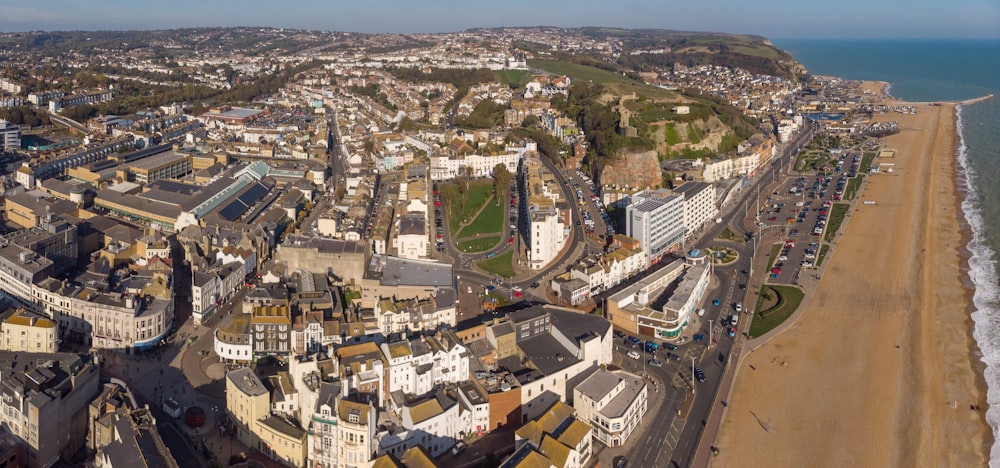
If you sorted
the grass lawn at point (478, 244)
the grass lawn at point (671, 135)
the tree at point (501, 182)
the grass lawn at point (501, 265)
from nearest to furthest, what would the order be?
the grass lawn at point (501, 265), the grass lawn at point (478, 244), the tree at point (501, 182), the grass lawn at point (671, 135)

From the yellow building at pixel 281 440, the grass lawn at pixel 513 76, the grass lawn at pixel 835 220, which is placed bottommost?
the yellow building at pixel 281 440

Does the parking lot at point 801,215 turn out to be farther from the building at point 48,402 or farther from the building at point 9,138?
the building at point 9,138

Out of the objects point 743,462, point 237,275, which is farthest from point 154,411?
point 743,462

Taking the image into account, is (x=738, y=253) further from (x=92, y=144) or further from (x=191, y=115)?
(x=191, y=115)

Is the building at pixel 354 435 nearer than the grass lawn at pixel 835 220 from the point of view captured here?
Yes

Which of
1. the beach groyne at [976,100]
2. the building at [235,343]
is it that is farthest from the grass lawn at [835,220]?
the beach groyne at [976,100]
